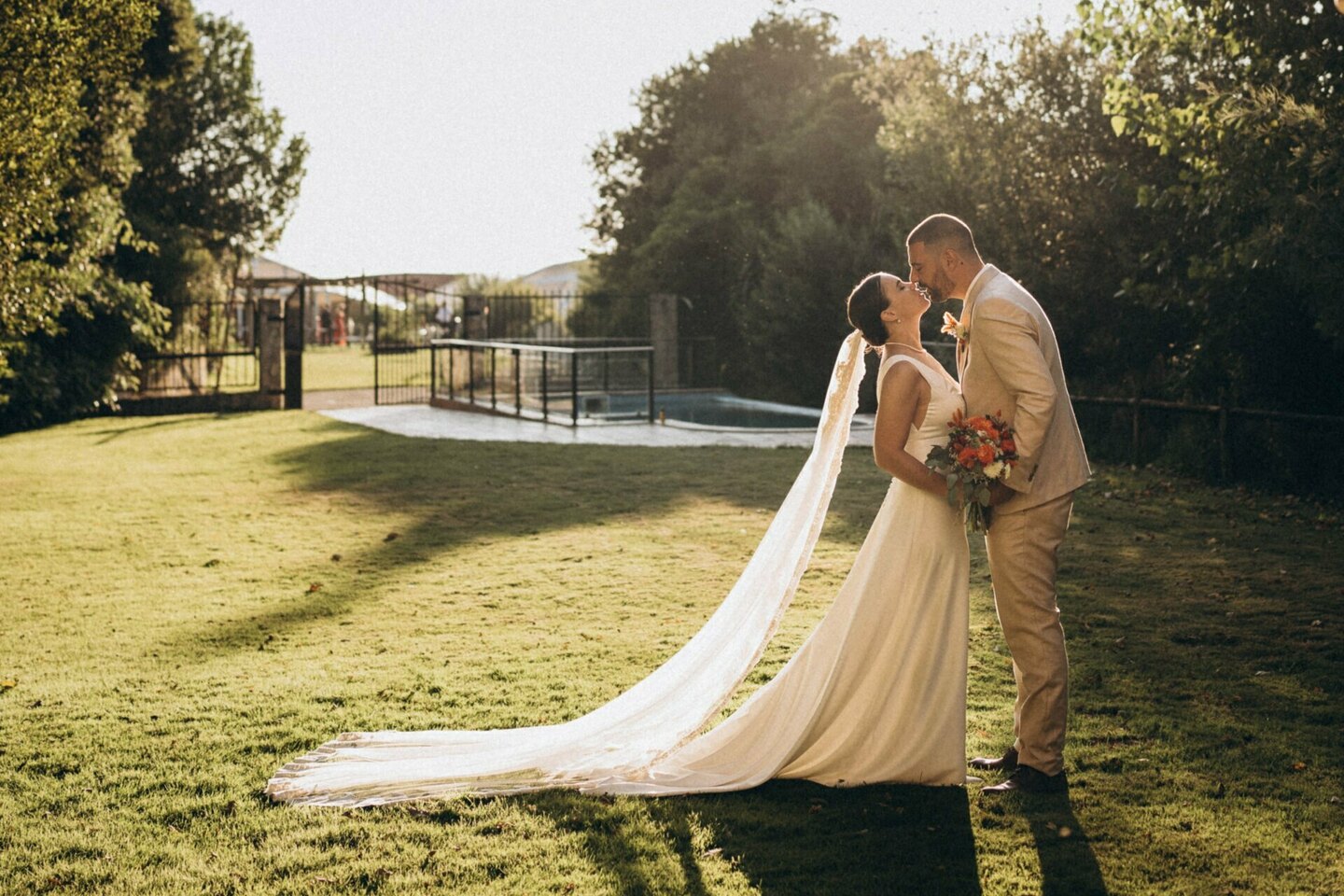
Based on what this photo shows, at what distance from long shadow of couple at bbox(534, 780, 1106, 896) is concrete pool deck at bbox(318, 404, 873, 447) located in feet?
39.3

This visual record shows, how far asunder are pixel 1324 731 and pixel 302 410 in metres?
18.9

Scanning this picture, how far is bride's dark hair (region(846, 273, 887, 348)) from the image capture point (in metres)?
4.40

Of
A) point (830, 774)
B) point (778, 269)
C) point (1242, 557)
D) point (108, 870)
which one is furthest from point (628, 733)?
point (778, 269)

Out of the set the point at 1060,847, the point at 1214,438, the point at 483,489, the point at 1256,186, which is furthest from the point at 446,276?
the point at 1060,847

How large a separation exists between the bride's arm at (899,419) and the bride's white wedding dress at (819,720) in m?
0.06

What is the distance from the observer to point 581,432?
17969 mm

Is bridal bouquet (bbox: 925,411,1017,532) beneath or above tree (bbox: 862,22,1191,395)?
beneath

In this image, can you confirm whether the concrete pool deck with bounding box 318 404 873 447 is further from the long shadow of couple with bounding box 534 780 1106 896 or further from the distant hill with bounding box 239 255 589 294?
the long shadow of couple with bounding box 534 780 1106 896

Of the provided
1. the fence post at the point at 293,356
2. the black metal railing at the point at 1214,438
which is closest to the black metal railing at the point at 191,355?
the fence post at the point at 293,356

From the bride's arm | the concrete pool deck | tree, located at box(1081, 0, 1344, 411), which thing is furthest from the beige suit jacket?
the concrete pool deck

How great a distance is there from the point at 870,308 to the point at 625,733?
1.92 meters

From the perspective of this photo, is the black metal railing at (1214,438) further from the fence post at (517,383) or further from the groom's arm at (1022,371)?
the fence post at (517,383)

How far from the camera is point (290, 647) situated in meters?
6.50

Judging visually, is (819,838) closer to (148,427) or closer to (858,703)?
(858,703)
